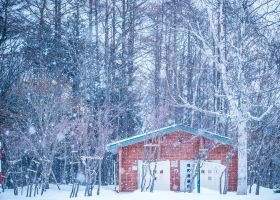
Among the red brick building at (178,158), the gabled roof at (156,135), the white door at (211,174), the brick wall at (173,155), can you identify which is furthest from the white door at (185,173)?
the gabled roof at (156,135)

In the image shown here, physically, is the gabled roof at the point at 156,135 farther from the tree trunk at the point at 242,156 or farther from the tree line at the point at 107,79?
the tree trunk at the point at 242,156

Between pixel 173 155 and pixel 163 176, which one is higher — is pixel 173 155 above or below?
above

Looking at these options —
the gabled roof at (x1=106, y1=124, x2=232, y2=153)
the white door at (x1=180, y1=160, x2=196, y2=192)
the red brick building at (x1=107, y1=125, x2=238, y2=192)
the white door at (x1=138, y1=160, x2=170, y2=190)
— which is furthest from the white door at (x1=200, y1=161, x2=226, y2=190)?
the white door at (x1=138, y1=160, x2=170, y2=190)

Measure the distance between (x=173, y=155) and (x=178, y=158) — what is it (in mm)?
333

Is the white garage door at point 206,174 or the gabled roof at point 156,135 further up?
the gabled roof at point 156,135

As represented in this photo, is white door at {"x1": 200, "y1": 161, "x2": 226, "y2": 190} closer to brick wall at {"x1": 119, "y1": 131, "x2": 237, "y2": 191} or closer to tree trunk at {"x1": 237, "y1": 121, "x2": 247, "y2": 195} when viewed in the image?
brick wall at {"x1": 119, "y1": 131, "x2": 237, "y2": 191}

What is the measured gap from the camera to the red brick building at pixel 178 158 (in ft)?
74.8

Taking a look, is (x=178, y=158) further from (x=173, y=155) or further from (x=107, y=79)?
(x=107, y=79)

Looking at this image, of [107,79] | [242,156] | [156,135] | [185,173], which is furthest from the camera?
[107,79]

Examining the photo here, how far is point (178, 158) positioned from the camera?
2345 cm

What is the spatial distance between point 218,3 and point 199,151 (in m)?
8.58

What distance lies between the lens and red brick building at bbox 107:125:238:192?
74.8ft

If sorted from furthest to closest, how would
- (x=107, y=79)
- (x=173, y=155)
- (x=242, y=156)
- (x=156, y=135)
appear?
(x=107, y=79) < (x=173, y=155) < (x=156, y=135) < (x=242, y=156)

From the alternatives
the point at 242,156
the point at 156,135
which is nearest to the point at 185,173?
the point at 156,135
